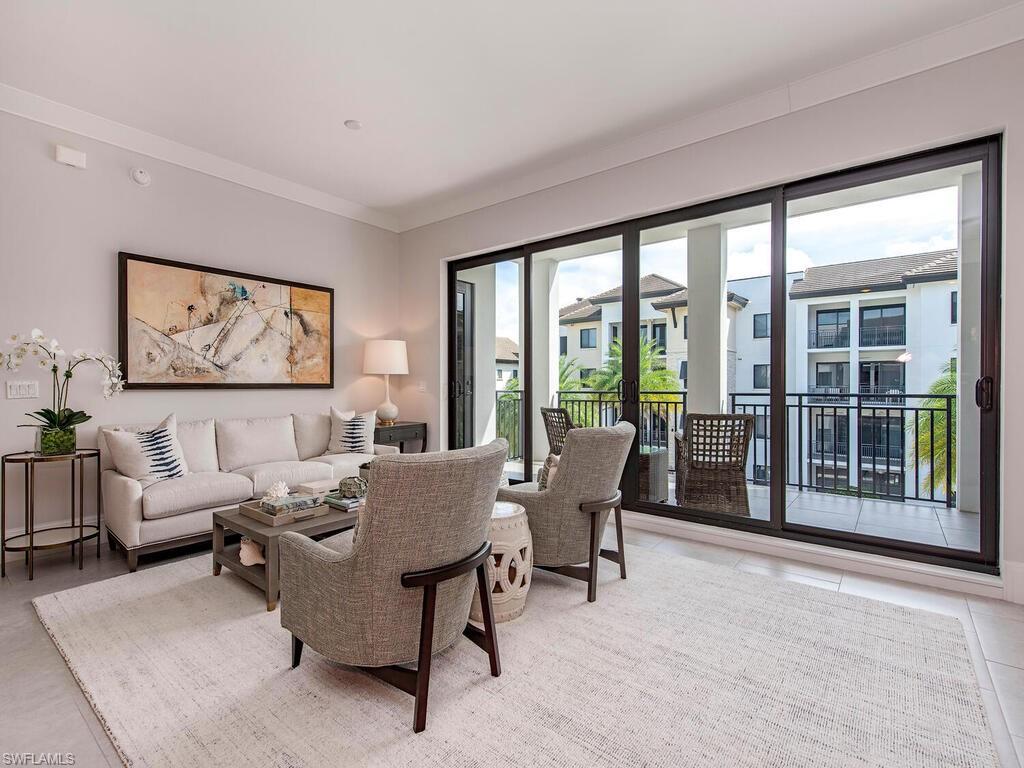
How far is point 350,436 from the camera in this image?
4.55 metres

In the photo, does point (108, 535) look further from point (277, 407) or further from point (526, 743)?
point (526, 743)

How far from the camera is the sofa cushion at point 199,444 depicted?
369 centimetres

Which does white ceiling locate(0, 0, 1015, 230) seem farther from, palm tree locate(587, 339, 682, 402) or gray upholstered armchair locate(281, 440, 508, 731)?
gray upholstered armchair locate(281, 440, 508, 731)

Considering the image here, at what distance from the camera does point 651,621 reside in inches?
93.0

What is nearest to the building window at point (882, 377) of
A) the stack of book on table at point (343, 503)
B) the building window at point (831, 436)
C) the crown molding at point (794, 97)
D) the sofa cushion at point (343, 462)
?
the building window at point (831, 436)

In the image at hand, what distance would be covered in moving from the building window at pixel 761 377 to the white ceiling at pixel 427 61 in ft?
5.94

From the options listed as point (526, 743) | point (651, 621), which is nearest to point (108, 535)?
point (526, 743)

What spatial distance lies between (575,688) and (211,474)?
2861 millimetres

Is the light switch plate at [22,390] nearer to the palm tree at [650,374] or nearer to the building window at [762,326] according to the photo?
the palm tree at [650,374]

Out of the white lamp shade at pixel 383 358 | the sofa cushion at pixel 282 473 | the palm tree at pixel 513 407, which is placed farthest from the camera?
the white lamp shade at pixel 383 358

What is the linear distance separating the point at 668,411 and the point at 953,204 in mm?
2117

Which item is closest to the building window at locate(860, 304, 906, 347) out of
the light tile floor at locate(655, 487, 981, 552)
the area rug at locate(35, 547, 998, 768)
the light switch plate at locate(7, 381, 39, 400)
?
the light tile floor at locate(655, 487, 981, 552)

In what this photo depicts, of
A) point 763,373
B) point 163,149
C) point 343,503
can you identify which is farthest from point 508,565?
point 163,149

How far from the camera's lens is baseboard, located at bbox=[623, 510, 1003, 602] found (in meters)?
2.60
